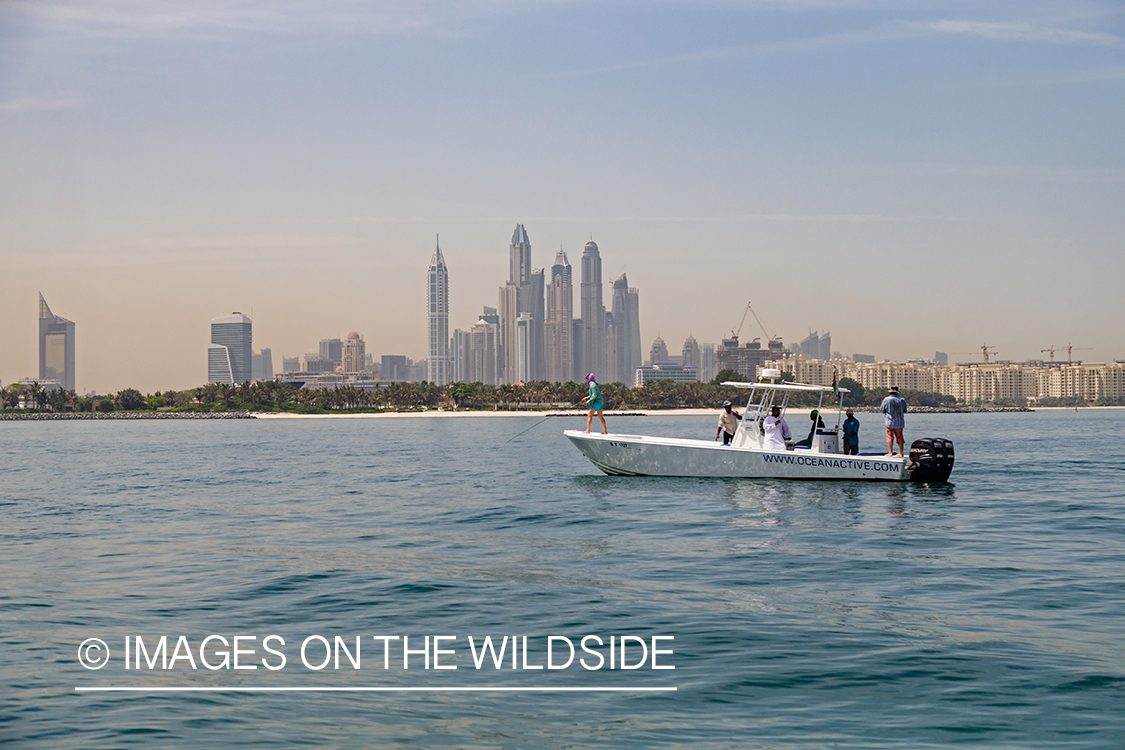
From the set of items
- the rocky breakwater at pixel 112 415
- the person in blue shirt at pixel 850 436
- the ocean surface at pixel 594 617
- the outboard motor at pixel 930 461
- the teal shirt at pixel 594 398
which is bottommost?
the rocky breakwater at pixel 112 415

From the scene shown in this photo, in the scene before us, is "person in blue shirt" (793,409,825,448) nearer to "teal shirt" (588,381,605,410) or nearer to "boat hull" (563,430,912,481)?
"boat hull" (563,430,912,481)

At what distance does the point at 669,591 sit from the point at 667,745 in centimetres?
534

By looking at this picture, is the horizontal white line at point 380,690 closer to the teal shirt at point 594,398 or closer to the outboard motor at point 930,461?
the teal shirt at point 594,398

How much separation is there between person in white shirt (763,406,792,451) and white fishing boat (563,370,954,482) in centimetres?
7

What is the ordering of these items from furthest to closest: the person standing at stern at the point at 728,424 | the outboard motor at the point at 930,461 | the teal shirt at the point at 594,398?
the person standing at stern at the point at 728,424 → the teal shirt at the point at 594,398 → the outboard motor at the point at 930,461

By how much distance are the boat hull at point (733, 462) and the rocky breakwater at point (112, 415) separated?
167189 millimetres

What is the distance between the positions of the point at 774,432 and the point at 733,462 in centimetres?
145

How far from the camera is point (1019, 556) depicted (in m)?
15.0

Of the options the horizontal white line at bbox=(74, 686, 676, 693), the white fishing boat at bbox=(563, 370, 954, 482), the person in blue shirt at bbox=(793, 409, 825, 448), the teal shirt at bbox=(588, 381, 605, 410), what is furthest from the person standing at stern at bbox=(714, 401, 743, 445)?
the horizontal white line at bbox=(74, 686, 676, 693)

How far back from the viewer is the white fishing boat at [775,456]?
2592cm

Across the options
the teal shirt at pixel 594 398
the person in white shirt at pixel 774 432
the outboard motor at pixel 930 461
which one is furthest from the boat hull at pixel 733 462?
the teal shirt at pixel 594 398

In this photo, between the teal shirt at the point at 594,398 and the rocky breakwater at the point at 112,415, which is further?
the rocky breakwater at the point at 112,415

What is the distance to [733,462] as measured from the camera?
1039 inches

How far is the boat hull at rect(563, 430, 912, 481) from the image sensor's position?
25.9m
